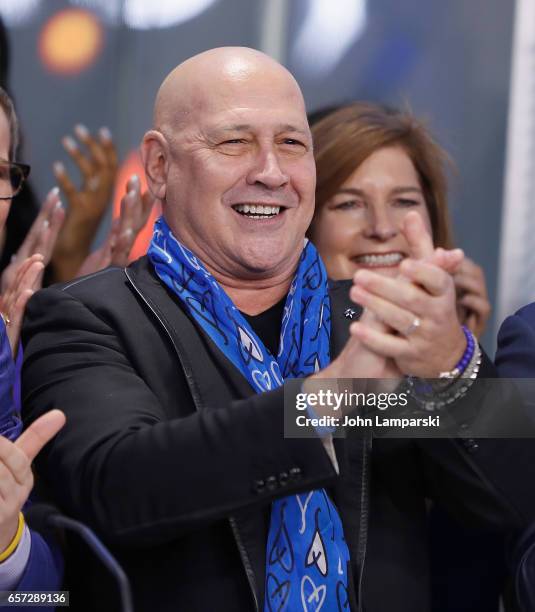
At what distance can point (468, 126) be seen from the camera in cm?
328

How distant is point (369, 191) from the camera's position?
246cm

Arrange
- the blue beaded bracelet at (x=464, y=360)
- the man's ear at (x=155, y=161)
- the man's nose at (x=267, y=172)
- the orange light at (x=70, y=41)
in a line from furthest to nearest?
the orange light at (x=70, y=41), the man's ear at (x=155, y=161), the man's nose at (x=267, y=172), the blue beaded bracelet at (x=464, y=360)

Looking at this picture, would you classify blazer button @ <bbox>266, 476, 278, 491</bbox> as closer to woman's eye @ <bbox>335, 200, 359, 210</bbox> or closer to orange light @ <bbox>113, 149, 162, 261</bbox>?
woman's eye @ <bbox>335, 200, 359, 210</bbox>

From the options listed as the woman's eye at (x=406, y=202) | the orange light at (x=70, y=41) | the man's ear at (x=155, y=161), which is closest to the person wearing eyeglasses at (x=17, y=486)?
the man's ear at (x=155, y=161)

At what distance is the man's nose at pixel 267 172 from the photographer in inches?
72.4

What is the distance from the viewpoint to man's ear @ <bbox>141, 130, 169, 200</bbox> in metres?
1.97

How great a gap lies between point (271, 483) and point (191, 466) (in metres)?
0.11

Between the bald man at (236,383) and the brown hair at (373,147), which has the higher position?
the brown hair at (373,147)

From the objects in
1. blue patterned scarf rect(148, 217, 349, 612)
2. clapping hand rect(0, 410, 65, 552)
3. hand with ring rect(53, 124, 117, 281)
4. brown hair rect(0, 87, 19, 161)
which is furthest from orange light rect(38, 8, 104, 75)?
clapping hand rect(0, 410, 65, 552)

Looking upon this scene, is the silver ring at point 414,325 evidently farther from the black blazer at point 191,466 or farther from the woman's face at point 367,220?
the woman's face at point 367,220

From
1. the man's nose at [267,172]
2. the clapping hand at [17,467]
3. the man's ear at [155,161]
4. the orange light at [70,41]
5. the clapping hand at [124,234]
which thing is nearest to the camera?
the clapping hand at [17,467]

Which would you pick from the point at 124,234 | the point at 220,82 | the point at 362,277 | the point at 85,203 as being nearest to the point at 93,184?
the point at 85,203

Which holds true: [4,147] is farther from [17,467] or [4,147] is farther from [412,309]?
[412,309]

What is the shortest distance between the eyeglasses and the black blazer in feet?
0.75
